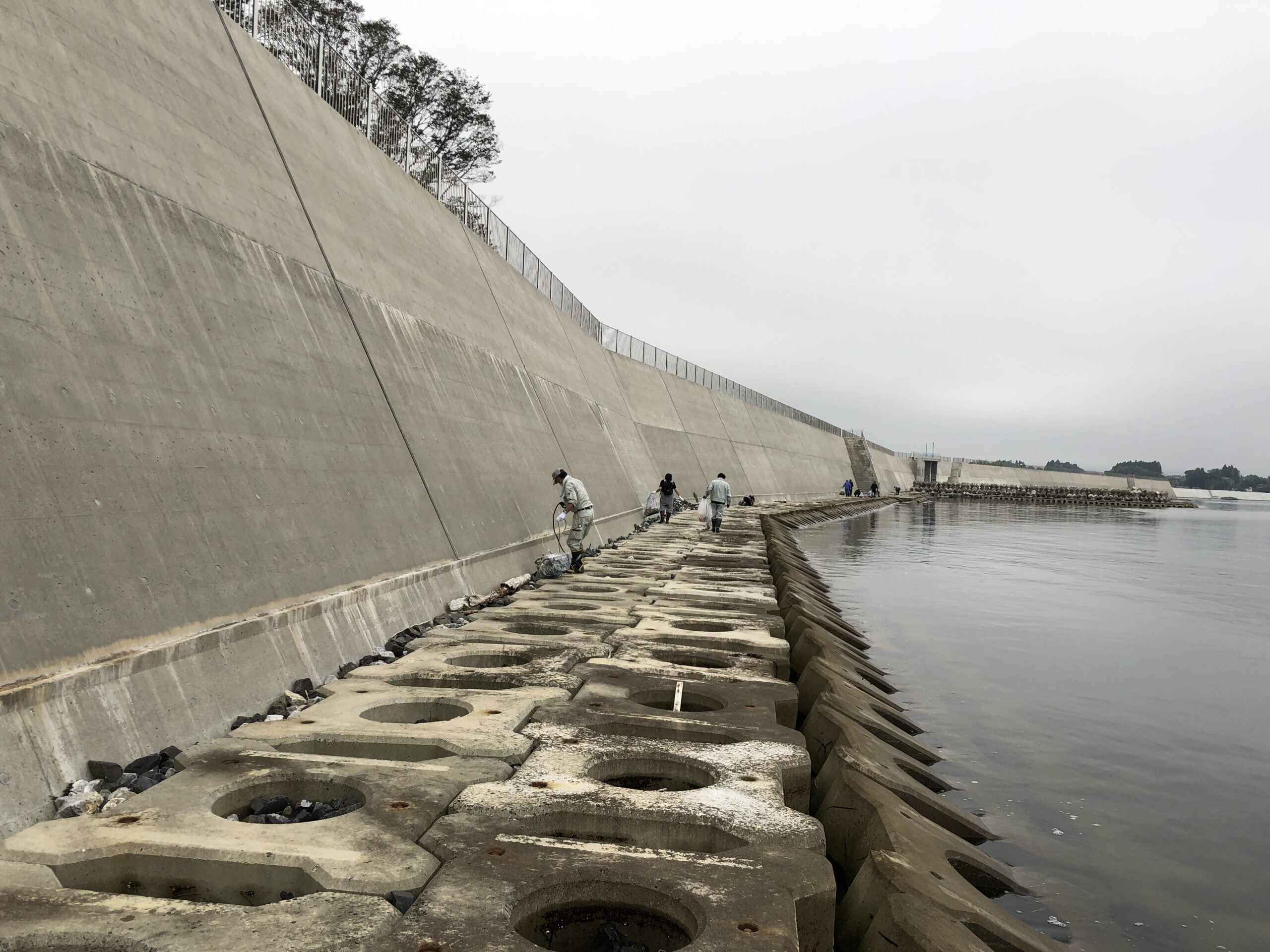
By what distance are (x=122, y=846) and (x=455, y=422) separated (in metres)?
9.04

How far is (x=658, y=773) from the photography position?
491cm

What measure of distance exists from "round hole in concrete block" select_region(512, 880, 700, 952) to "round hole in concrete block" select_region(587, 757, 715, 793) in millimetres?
1262

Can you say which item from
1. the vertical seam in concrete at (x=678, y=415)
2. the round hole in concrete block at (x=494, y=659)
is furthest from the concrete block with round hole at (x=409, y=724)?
the vertical seam in concrete at (x=678, y=415)

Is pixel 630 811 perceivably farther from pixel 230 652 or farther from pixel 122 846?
pixel 230 652

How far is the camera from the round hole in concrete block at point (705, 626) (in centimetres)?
909

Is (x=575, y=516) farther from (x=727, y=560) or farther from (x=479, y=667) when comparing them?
(x=479, y=667)

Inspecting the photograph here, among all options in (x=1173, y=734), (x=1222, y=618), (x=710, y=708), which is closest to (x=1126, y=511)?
(x=1222, y=618)

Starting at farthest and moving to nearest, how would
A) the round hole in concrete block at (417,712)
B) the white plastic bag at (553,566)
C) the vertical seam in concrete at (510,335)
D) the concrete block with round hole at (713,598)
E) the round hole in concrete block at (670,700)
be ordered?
the vertical seam in concrete at (510,335) < the white plastic bag at (553,566) < the concrete block with round hole at (713,598) < the round hole in concrete block at (670,700) < the round hole in concrete block at (417,712)

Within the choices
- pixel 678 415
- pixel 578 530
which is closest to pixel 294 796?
pixel 578 530

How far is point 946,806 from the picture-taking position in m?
5.94

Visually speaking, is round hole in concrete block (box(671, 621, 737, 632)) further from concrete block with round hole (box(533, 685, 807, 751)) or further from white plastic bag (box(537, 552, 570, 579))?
white plastic bag (box(537, 552, 570, 579))

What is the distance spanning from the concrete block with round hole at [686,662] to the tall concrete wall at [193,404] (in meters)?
2.26

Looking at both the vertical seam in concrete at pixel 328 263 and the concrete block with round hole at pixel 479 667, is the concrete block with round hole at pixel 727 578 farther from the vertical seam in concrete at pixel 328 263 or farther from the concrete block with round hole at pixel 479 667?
the concrete block with round hole at pixel 479 667

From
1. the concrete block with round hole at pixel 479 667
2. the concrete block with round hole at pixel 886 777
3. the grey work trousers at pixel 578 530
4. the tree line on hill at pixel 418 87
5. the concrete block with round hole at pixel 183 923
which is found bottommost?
the concrete block with round hole at pixel 886 777
